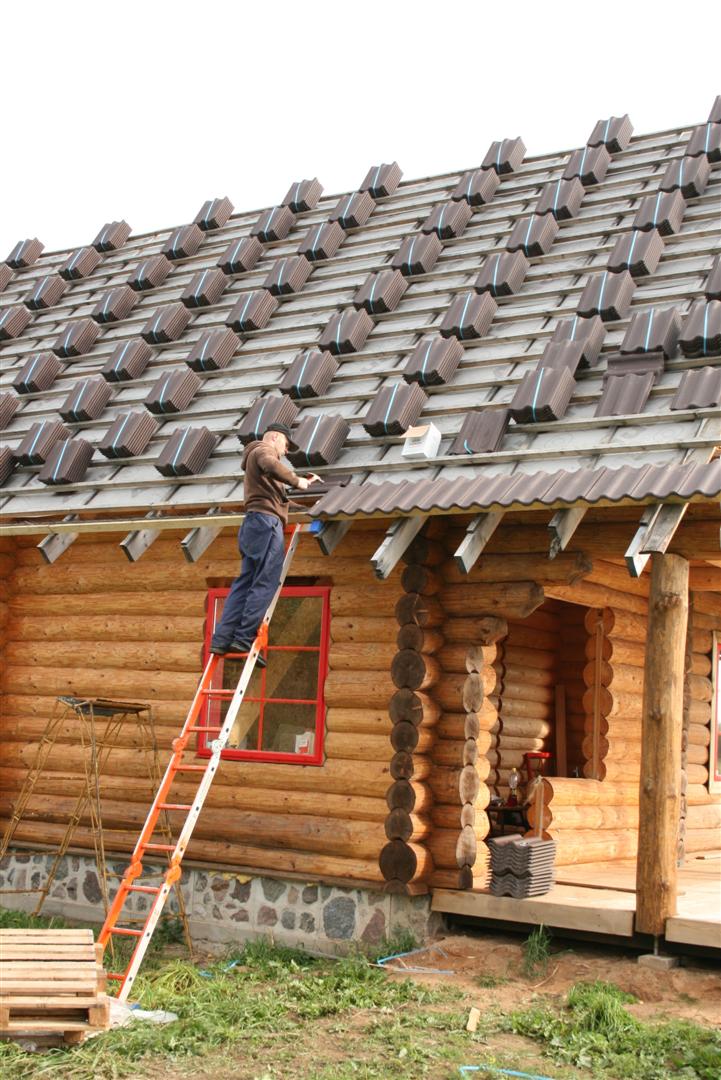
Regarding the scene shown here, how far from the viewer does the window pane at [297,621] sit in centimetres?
1105

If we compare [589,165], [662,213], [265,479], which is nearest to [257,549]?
[265,479]

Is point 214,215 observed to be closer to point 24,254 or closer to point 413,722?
point 24,254

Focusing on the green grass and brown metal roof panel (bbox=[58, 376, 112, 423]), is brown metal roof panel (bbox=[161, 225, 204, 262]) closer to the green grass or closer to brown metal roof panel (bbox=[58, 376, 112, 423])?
brown metal roof panel (bbox=[58, 376, 112, 423])

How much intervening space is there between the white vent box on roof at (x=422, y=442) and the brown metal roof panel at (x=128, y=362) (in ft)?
14.7

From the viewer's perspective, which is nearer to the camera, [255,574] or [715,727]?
[255,574]

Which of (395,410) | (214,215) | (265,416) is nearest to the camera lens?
(395,410)

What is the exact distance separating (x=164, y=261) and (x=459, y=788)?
349 inches

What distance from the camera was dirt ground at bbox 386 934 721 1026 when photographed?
8.25 metres

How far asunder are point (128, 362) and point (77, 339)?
4.77ft

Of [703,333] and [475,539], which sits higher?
[703,333]

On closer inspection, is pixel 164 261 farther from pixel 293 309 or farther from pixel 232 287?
pixel 293 309

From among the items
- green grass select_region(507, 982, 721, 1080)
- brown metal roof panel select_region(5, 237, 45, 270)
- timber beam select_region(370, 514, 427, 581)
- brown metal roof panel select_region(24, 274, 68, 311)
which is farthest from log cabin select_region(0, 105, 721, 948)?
brown metal roof panel select_region(5, 237, 45, 270)

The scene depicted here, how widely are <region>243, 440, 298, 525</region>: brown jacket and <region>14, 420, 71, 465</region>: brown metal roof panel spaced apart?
390 cm

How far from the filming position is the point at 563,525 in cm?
886
